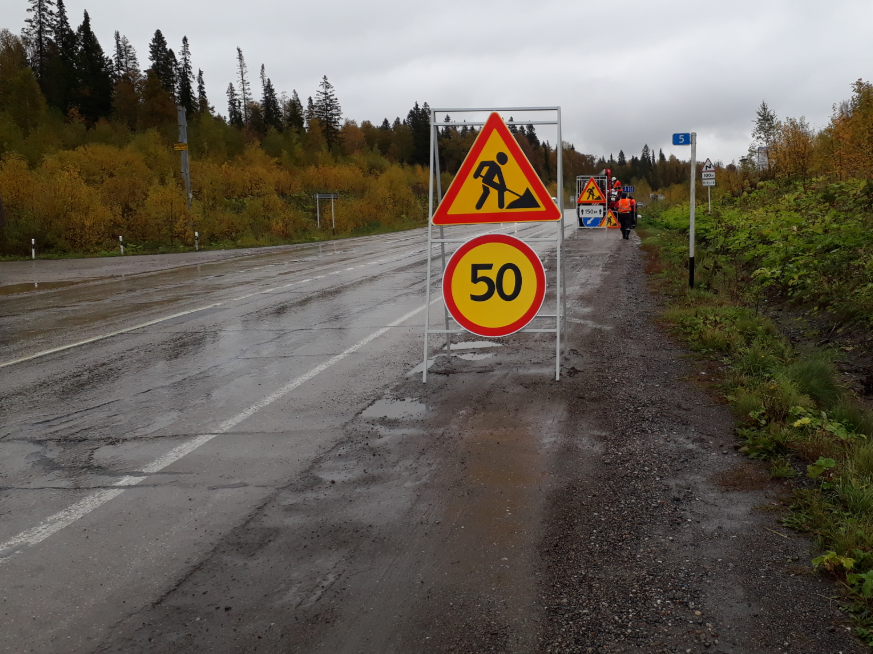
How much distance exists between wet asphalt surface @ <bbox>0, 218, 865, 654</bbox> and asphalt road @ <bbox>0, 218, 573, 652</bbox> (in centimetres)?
2

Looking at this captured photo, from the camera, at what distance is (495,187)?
7.62 meters

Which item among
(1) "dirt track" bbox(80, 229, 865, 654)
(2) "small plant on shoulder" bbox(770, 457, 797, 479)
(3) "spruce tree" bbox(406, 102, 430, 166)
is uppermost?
(3) "spruce tree" bbox(406, 102, 430, 166)

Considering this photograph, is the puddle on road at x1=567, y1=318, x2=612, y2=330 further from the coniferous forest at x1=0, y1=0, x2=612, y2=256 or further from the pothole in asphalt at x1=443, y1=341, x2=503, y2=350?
the coniferous forest at x1=0, y1=0, x2=612, y2=256

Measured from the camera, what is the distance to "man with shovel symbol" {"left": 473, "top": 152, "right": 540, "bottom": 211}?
759 centimetres

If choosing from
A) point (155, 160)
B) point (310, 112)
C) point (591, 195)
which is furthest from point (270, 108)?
point (591, 195)

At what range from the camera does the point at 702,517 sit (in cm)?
416

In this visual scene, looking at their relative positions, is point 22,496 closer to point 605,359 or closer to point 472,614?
point 472,614

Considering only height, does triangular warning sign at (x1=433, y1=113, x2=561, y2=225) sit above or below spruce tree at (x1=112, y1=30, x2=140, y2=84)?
below

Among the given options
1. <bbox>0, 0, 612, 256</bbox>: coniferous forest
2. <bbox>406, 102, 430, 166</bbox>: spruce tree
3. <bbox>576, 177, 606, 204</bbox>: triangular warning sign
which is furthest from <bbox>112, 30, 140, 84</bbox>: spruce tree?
<bbox>576, 177, 606, 204</bbox>: triangular warning sign

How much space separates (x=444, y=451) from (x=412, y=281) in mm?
11448

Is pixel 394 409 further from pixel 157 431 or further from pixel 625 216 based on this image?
pixel 625 216

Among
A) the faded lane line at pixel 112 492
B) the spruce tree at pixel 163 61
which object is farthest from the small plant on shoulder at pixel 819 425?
the spruce tree at pixel 163 61

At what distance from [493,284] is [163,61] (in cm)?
10769

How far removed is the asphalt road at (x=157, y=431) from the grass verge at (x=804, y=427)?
6.54ft
